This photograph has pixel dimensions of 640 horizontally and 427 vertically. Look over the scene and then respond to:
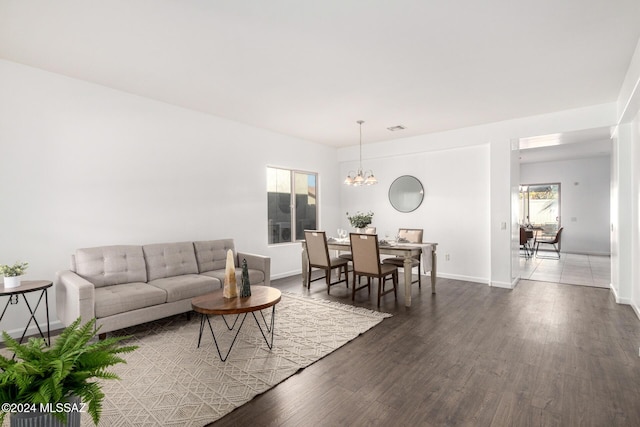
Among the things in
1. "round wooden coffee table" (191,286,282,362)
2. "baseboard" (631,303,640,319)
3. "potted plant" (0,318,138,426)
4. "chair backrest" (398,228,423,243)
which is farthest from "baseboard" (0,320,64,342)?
"baseboard" (631,303,640,319)

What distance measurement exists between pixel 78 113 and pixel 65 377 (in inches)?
136

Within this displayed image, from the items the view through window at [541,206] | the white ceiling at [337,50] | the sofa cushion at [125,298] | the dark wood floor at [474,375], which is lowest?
the dark wood floor at [474,375]

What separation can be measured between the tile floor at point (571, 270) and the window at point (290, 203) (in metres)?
4.29

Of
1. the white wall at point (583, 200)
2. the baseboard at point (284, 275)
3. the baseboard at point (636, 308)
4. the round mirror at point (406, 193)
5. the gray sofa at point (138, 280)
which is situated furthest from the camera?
the white wall at point (583, 200)

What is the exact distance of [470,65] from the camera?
322cm

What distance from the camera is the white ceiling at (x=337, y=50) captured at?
235 centimetres

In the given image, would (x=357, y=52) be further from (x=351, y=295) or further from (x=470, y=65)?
(x=351, y=295)

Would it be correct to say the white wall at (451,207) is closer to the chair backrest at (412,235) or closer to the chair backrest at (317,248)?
the chair backrest at (412,235)

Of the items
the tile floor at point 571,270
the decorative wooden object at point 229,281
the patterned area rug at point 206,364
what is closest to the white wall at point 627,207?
the tile floor at point 571,270

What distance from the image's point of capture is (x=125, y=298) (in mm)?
3115

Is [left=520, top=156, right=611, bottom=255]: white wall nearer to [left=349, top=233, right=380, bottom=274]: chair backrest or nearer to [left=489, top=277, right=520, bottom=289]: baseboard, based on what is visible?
[left=489, top=277, right=520, bottom=289]: baseboard

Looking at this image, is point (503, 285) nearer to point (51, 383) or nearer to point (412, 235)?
point (412, 235)

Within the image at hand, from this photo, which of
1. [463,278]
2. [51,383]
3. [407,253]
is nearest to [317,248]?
[407,253]

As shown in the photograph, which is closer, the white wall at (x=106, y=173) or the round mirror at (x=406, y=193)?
the white wall at (x=106, y=173)
